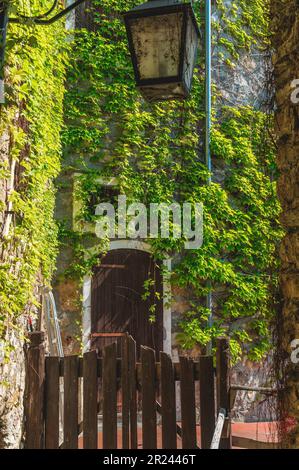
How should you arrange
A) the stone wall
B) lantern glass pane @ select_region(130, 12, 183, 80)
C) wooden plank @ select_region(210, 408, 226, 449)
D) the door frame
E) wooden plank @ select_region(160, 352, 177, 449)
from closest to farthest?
the stone wall < wooden plank @ select_region(210, 408, 226, 449) < lantern glass pane @ select_region(130, 12, 183, 80) < wooden plank @ select_region(160, 352, 177, 449) < the door frame

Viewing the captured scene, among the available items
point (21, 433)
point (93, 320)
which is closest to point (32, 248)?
point (21, 433)

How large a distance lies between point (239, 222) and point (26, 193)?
506 centimetres

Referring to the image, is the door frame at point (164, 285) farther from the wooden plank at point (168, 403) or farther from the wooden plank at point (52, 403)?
the wooden plank at point (168, 403)

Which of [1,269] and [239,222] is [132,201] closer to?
[239,222]

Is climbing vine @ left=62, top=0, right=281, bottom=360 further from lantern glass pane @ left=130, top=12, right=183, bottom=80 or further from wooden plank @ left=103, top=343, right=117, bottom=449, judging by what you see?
lantern glass pane @ left=130, top=12, right=183, bottom=80

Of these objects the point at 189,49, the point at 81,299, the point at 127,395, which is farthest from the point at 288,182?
the point at 81,299

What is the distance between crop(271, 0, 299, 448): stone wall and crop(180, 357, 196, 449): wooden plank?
6.78 feet

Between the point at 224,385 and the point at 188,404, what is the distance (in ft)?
0.97

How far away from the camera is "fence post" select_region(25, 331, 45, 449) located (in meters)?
3.93

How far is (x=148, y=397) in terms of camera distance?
4098 mm

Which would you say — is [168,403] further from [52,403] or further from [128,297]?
[128,297]

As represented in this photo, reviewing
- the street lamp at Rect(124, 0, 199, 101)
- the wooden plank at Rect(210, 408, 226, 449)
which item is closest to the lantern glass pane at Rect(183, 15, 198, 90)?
the street lamp at Rect(124, 0, 199, 101)

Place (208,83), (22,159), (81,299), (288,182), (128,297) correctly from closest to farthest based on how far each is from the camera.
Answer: (288,182) → (22,159) → (81,299) → (128,297) → (208,83)

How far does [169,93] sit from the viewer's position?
3.63 meters
